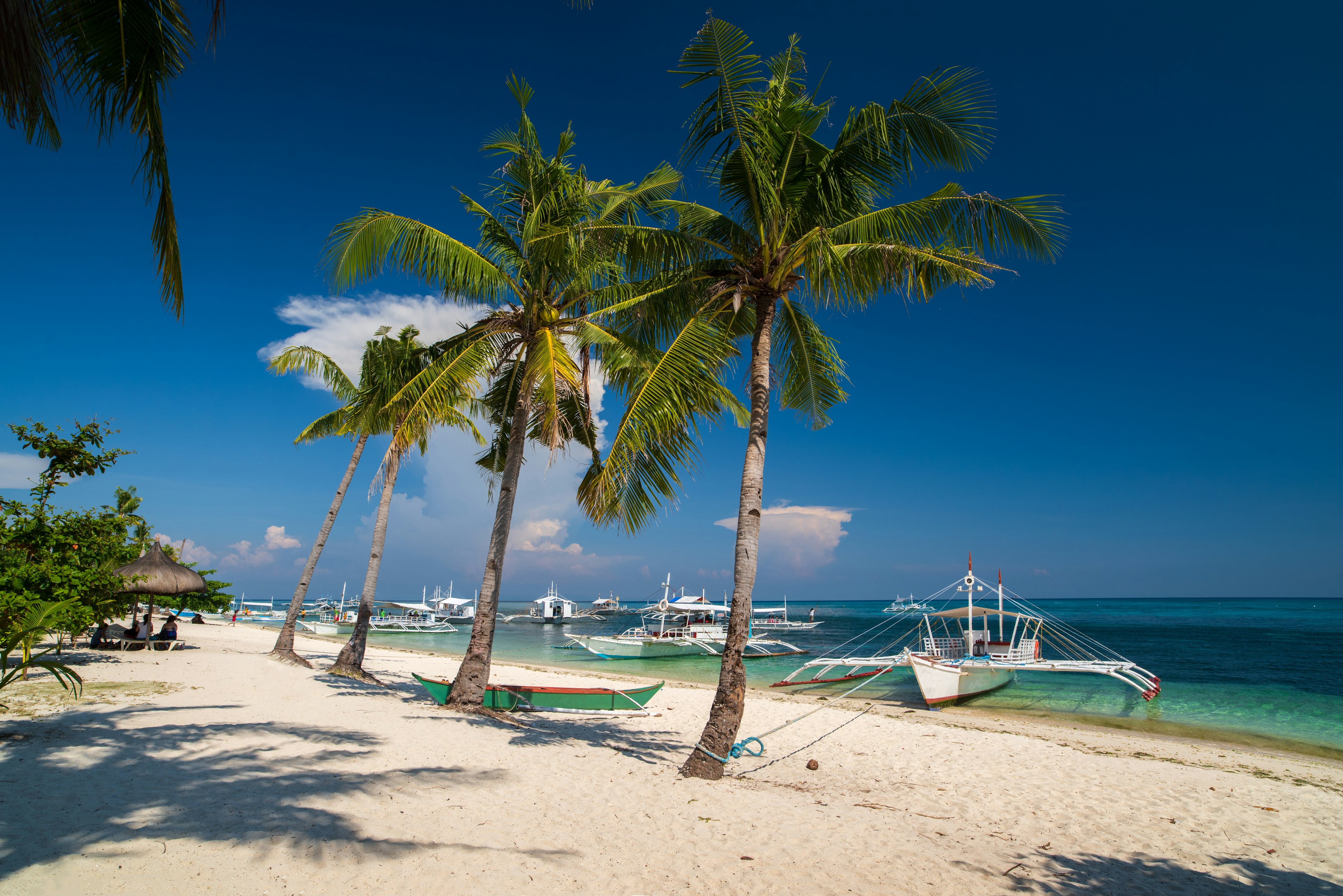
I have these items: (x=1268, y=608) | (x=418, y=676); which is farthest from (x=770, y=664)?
(x=1268, y=608)

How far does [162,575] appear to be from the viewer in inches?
682

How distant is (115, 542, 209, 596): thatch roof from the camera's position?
54.9 ft

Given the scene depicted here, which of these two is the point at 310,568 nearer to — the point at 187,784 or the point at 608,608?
the point at 187,784

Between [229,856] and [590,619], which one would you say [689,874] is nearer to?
[229,856]

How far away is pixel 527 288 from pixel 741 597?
6001mm

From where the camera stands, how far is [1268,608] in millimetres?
122750

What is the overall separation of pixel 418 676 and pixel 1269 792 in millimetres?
13202

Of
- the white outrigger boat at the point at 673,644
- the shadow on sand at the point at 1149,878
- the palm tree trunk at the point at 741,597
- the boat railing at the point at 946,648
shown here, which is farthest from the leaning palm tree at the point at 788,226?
the white outrigger boat at the point at 673,644

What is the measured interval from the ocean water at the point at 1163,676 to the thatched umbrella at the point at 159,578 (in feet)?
48.8

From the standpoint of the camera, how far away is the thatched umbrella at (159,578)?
16.8m

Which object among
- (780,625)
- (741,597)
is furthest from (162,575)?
(780,625)

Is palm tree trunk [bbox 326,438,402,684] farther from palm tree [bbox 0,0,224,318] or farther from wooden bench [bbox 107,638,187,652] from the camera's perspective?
palm tree [bbox 0,0,224,318]

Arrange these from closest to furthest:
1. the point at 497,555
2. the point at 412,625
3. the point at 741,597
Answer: the point at 741,597 < the point at 497,555 < the point at 412,625

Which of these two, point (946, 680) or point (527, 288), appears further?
point (946, 680)
